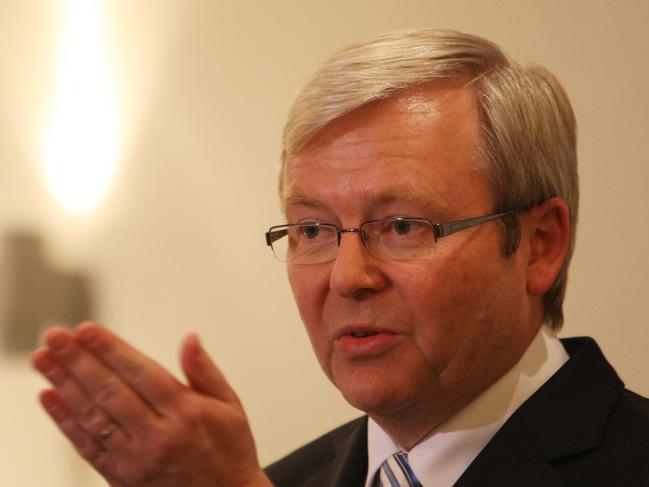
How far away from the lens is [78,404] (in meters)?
1.12

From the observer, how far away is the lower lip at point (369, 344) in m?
1.52

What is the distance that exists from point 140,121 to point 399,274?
1.61m

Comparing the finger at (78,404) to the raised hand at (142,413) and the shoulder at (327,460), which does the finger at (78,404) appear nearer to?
the raised hand at (142,413)

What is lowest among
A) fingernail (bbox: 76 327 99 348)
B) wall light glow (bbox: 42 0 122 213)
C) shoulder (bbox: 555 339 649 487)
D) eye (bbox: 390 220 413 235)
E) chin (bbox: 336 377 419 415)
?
shoulder (bbox: 555 339 649 487)

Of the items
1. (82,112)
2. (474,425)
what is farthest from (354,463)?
(82,112)

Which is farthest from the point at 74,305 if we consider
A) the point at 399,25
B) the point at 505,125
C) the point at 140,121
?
the point at 505,125

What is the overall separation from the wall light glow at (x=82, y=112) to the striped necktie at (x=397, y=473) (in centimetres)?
160

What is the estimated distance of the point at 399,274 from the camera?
1.52 metres

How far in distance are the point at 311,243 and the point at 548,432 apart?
1.60 ft

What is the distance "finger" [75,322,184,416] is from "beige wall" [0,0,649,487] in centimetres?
169

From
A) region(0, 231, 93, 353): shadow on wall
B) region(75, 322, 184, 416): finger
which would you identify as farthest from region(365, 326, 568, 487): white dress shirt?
region(0, 231, 93, 353): shadow on wall

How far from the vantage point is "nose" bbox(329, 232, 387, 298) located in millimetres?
1502

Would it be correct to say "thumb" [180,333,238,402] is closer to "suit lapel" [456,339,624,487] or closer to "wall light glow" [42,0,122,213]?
"suit lapel" [456,339,624,487]

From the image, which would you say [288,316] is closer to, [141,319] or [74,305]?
[141,319]
